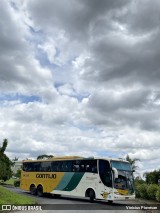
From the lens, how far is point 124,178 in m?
25.7

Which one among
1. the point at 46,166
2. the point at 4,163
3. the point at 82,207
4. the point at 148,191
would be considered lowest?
the point at 82,207

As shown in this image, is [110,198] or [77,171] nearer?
[110,198]

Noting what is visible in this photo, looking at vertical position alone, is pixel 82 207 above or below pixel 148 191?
below

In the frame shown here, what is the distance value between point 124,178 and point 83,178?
11.6 ft

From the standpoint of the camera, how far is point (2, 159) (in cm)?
4428

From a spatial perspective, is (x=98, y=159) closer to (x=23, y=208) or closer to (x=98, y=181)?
(x=98, y=181)

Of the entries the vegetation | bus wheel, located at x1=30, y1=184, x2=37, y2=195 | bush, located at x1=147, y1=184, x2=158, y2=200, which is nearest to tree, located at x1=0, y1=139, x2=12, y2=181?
bus wheel, located at x1=30, y1=184, x2=37, y2=195

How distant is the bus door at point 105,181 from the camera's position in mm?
25094

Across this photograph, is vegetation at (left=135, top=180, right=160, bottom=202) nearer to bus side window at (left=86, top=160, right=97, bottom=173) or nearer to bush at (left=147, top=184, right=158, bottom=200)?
bush at (left=147, top=184, right=158, bottom=200)

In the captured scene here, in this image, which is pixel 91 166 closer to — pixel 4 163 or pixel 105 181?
pixel 105 181

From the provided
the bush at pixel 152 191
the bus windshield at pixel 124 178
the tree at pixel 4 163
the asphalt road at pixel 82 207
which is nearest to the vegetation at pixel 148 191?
the bush at pixel 152 191

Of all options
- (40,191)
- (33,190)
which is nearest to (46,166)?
(40,191)

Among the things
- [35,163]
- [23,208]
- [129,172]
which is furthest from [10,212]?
[35,163]

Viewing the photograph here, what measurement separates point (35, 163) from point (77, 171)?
6616 millimetres
